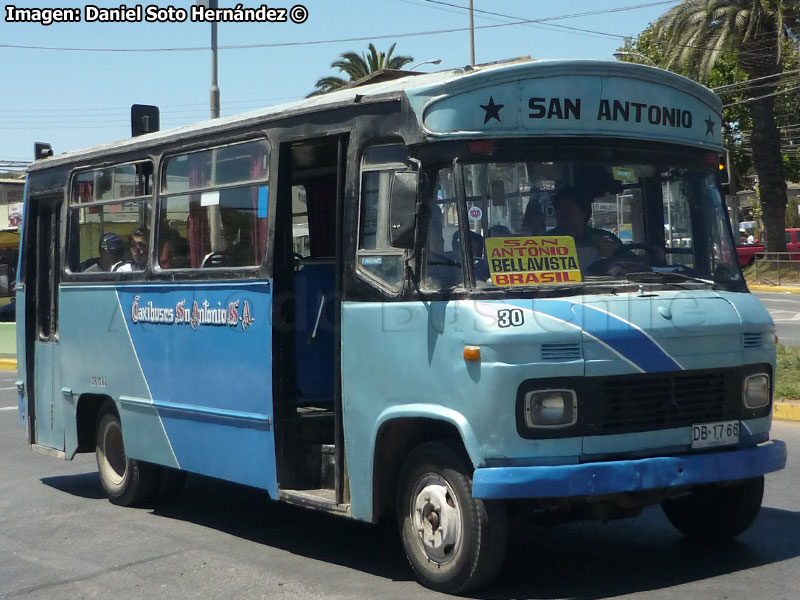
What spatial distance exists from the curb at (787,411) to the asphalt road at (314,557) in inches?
88.5

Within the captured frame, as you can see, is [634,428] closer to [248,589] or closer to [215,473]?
[248,589]

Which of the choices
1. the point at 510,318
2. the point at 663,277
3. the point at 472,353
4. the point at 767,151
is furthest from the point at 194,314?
the point at 767,151

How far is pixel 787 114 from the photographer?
46.9 metres

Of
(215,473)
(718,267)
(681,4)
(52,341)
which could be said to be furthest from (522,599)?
(681,4)

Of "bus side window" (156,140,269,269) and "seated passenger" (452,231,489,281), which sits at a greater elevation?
"bus side window" (156,140,269,269)

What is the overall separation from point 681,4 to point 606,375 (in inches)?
1134

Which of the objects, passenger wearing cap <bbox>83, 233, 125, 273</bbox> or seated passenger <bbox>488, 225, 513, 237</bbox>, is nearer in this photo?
seated passenger <bbox>488, 225, 513, 237</bbox>

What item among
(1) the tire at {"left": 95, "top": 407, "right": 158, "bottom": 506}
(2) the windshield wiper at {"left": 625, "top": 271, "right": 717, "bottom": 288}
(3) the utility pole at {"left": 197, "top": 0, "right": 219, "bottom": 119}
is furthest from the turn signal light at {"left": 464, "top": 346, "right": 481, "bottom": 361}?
(3) the utility pole at {"left": 197, "top": 0, "right": 219, "bottom": 119}

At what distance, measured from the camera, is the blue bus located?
5844mm

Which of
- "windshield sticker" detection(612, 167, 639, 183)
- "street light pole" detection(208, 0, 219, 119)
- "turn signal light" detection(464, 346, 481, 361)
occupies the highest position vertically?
"street light pole" detection(208, 0, 219, 119)

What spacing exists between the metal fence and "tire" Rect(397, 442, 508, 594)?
107ft

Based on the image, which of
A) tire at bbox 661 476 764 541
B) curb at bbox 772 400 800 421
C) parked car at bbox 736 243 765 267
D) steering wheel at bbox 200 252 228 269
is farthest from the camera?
parked car at bbox 736 243 765 267

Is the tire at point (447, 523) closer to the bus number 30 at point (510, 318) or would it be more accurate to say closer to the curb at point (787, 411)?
the bus number 30 at point (510, 318)

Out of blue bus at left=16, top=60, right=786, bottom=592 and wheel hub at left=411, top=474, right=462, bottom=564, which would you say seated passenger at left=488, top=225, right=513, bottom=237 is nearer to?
blue bus at left=16, top=60, right=786, bottom=592
